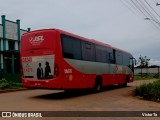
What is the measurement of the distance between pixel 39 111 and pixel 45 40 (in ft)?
17.4

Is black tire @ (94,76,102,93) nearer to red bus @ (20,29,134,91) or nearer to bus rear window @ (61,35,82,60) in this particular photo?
red bus @ (20,29,134,91)

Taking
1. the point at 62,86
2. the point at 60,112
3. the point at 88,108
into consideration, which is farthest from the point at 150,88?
the point at 60,112

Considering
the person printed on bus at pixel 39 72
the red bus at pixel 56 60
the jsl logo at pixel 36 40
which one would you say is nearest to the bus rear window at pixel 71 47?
the red bus at pixel 56 60

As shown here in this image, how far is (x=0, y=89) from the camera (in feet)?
68.0

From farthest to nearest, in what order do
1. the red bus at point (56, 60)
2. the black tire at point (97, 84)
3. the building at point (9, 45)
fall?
the building at point (9, 45)
the black tire at point (97, 84)
the red bus at point (56, 60)

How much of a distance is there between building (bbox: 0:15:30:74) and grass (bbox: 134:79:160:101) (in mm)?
20705

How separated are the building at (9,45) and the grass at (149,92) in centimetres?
2070

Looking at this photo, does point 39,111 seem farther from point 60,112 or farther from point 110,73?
point 110,73

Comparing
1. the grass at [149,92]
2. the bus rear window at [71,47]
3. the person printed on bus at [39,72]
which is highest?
the bus rear window at [71,47]

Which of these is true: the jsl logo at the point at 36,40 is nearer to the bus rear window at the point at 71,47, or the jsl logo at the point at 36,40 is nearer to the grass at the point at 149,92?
the bus rear window at the point at 71,47

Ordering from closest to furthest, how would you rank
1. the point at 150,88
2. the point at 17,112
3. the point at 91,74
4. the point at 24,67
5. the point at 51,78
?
the point at 17,112 → the point at 51,78 → the point at 24,67 → the point at 150,88 → the point at 91,74

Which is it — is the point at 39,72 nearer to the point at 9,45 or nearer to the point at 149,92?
the point at 149,92

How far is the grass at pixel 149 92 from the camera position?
16.6 meters

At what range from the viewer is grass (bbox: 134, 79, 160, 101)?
16.6 meters
